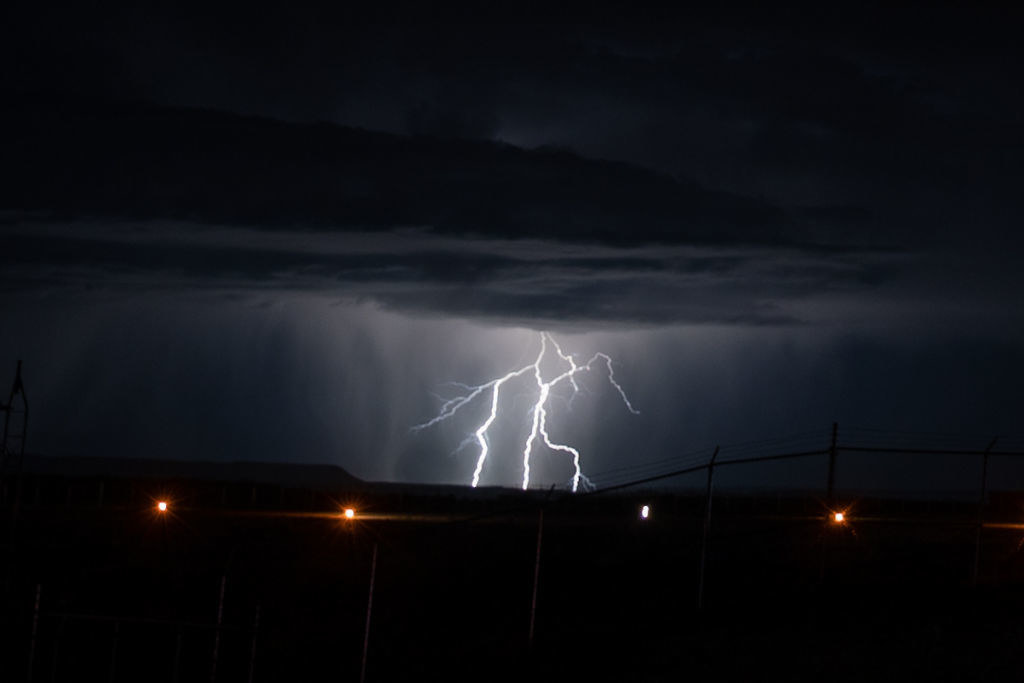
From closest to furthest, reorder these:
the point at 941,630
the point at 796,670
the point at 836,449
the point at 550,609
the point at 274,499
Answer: the point at 796,670, the point at 941,630, the point at 836,449, the point at 550,609, the point at 274,499

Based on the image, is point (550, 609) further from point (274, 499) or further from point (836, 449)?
point (274, 499)

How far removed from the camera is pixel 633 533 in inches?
1761

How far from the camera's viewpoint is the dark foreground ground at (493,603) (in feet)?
47.5

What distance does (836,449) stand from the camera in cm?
1806

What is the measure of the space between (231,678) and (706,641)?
7.84 meters

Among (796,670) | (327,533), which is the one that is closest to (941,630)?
(796,670)

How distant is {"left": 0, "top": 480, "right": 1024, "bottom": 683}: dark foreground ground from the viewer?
571 inches

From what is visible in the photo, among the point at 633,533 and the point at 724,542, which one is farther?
the point at 633,533

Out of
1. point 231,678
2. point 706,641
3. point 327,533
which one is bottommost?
point 231,678

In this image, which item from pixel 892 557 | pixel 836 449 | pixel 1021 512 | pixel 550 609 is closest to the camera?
pixel 836 449

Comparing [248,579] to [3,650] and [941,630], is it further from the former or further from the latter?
[941,630]

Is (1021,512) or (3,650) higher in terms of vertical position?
(1021,512)

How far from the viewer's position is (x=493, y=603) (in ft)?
83.0

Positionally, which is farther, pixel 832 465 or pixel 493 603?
pixel 493 603
